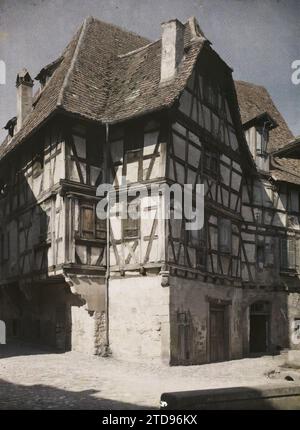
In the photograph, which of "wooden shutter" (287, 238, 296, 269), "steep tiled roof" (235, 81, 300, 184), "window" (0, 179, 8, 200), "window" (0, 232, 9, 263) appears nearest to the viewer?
"window" (0, 232, 9, 263)

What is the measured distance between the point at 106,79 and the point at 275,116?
10.8 meters

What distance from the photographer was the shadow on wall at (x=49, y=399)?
9344 mm

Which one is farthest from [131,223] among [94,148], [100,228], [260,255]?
[260,255]

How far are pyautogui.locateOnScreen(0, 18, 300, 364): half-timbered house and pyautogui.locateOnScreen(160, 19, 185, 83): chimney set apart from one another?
1.6 inches

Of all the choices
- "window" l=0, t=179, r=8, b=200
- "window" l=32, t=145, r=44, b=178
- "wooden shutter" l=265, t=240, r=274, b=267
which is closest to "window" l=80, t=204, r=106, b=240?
"window" l=32, t=145, r=44, b=178

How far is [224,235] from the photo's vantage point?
19625 mm

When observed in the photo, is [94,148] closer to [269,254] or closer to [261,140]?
[261,140]

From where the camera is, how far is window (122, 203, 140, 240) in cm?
1655

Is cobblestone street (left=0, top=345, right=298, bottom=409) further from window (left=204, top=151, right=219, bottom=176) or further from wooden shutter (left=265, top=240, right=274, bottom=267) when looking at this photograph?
window (left=204, top=151, right=219, bottom=176)

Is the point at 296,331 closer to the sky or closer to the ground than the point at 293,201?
closer to the ground

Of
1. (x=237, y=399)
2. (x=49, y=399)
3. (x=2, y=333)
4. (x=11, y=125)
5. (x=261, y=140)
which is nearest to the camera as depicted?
(x=237, y=399)

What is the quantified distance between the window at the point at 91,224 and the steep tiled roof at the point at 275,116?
365 inches

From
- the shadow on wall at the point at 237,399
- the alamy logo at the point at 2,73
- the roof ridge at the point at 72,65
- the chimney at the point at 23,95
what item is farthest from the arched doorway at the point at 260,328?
the shadow on wall at the point at 237,399
